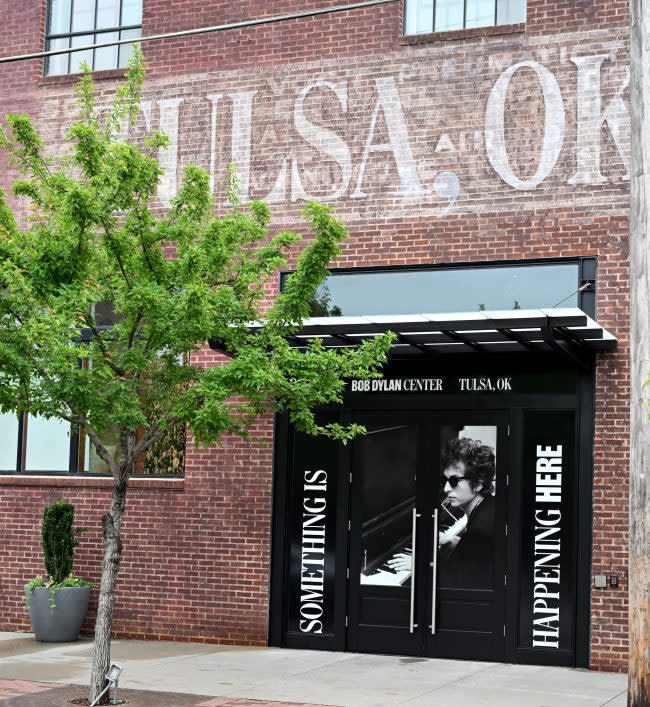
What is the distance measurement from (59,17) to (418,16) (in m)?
5.27

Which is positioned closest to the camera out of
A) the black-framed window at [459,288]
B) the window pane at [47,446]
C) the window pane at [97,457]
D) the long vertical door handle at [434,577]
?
the black-framed window at [459,288]

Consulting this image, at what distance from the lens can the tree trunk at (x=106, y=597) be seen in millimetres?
10008

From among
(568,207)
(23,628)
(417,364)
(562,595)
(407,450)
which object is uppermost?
(568,207)

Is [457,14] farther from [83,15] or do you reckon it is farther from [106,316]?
[106,316]

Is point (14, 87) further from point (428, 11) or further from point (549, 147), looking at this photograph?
point (549, 147)

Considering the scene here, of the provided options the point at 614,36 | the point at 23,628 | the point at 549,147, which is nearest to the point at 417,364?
the point at 549,147

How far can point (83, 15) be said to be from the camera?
15.8 meters

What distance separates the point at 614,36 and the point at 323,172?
3698mm

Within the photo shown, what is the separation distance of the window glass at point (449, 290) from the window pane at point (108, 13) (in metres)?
4.94

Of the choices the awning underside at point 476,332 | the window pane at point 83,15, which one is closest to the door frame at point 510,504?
the awning underside at point 476,332

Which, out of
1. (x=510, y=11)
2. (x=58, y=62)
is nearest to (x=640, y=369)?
(x=510, y=11)

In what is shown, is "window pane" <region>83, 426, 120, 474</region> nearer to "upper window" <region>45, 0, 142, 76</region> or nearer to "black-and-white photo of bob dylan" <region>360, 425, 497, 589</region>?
"black-and-white photo of bob dylan" <region>360, 425, 497, 589</region>

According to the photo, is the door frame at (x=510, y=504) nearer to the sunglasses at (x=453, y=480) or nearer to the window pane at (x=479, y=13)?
the sunglasses at (x=453, y=480)

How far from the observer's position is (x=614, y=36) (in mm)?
12711
